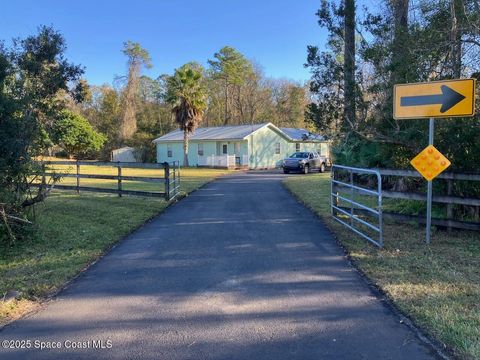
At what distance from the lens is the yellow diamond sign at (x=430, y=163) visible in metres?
7.76

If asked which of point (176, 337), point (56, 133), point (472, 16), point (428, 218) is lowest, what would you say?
point (176, 337)

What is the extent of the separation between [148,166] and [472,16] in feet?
32.7

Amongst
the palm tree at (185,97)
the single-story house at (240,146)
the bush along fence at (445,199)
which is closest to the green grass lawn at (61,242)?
the bush along fence at (445,199)

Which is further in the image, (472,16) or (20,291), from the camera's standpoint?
(472,16)

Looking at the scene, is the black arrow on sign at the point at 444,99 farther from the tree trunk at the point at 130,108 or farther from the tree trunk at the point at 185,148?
the tree trunk at the point at 130,108

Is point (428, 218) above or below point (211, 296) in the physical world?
above

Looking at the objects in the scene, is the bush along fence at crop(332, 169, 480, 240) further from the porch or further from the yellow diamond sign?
the porch

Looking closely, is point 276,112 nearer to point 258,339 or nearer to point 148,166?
point 148,166

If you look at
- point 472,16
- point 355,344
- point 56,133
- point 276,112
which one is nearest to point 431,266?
point 355,344

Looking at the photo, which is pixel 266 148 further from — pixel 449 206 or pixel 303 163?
pixel 449 206

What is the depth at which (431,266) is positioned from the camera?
635cm

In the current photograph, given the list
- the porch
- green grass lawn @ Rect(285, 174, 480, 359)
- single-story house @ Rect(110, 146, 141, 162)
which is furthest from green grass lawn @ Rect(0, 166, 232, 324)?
single-story house @ Rect(110, 146, 141, 162)

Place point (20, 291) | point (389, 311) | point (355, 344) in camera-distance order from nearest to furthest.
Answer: point (355, 344) < point (389, 311) < point (20, 291)

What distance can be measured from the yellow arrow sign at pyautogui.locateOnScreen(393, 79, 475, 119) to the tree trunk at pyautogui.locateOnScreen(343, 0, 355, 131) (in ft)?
10.4
